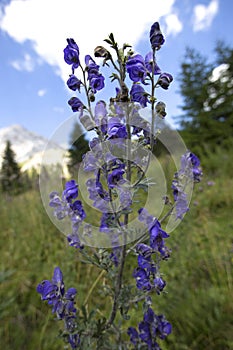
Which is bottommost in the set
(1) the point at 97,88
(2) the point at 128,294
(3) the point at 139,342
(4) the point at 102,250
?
(3) the point at 139,342

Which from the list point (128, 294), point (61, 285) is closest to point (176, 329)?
point (128, 294)

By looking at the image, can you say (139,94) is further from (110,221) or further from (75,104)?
(110,221)

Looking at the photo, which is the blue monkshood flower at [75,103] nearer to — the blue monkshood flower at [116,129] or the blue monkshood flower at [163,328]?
the blue monkshood flower at [116,129]

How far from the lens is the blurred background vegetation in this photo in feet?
7.69

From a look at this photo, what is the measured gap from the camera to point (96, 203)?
141 cm

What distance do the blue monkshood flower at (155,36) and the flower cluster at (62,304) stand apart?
3.62ft

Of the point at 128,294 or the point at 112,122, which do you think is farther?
the point at 128,294

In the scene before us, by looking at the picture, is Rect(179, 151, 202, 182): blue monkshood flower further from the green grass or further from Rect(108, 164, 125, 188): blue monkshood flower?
the green grass

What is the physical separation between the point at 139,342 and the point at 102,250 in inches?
21.0

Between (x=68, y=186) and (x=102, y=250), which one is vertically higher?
(x=68, y=186)

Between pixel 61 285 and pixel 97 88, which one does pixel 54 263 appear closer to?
pixel 61 285

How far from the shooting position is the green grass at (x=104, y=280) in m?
2.33

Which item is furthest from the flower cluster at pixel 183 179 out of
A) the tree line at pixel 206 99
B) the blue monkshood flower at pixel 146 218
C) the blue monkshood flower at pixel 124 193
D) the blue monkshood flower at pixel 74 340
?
the tree line at pixel 206 99

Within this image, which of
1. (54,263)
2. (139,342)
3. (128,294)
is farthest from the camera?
(54,263)
